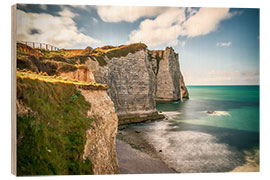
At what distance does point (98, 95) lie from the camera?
666 cm

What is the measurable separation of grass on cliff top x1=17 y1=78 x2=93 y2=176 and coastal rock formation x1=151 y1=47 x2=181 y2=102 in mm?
27968

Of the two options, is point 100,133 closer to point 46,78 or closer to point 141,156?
point 46,78

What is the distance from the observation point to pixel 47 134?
14.5 ft

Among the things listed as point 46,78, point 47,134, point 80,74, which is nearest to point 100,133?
point 47,134

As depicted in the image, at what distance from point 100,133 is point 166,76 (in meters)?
28.9

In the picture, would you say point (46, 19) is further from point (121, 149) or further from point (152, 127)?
point (152, 127)

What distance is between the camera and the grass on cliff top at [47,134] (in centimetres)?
434

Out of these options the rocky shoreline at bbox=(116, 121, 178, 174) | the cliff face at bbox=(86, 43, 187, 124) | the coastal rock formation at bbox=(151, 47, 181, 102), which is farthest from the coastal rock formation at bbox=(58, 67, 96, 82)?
the coastal rock formation at bbox=(151, 47, 181, 102)

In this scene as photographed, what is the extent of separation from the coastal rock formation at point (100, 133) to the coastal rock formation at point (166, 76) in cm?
2597

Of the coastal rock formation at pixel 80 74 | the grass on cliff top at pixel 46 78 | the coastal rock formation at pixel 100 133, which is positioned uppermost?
the coastal rock formation at pixel 80 74

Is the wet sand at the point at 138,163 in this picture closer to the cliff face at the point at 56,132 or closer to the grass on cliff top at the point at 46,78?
the cliff face at the point at 56,132

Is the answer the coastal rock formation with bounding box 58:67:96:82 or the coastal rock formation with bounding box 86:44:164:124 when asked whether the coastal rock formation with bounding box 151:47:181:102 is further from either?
the coastal rock formation with bounding box 58:67:96:82

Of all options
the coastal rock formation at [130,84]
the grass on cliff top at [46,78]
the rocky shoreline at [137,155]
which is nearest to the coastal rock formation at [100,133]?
the grass on cliff top at [46,78]
